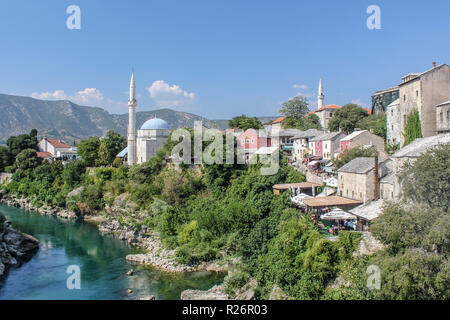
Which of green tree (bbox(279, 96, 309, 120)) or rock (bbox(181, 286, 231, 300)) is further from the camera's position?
green tree (bbox(279, 96, 309, 120))

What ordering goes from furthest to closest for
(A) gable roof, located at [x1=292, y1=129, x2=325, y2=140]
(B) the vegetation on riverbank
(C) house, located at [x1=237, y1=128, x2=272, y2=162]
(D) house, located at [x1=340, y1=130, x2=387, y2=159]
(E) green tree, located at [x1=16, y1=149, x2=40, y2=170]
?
(E) green tree, located at [x1=16, y1=149, x2=40, y2=170]
(A) gable roof, located at [x1=292, y1=129, x2=325, y2=140]
(C) house, located at [x1=237, y1=128, x2=272, y2=162]
(D) house, located at [x1=340, y1=130, x2=387, y2=159]
(B) the vegetation on riverbank

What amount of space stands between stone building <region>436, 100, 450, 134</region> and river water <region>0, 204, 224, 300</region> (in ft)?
56.4

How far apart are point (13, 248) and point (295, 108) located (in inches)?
1715

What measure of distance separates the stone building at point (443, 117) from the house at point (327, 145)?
32.6 ft

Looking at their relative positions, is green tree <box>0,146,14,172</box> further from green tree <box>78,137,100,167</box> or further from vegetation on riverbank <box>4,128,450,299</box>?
green tree <box>78,137,100,167</box>

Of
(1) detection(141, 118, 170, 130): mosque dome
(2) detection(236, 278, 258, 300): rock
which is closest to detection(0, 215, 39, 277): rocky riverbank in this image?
(2) detection(236, 278, 258, 300): rock

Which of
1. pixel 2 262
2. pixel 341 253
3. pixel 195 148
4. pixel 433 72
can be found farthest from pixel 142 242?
pixel 433 72

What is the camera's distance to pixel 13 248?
23.1 metres

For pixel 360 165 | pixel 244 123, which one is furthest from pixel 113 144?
pixel 360 165

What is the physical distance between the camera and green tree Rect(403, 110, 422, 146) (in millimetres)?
23969

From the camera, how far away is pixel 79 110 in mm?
199875

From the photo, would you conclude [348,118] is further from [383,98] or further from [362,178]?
[362,178]
